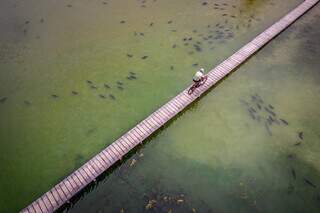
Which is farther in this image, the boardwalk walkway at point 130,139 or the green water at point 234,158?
the green water at point 234,158

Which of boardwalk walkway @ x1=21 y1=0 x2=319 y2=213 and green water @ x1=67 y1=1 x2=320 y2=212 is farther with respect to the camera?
green water @ x1=67 y1=1 x2=320 y2=212

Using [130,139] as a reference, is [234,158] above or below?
below

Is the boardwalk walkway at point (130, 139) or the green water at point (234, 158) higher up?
the boardwalk walkway at point (130, 139)

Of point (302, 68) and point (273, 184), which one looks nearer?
point (273, 184)

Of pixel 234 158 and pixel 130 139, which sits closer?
pixel 234 158

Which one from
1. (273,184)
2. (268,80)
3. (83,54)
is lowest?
(273,184)

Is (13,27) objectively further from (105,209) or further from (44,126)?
(105,209)

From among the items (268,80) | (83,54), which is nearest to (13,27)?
(83,54)

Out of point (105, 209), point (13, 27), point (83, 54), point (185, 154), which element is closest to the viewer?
point (105, 209)
